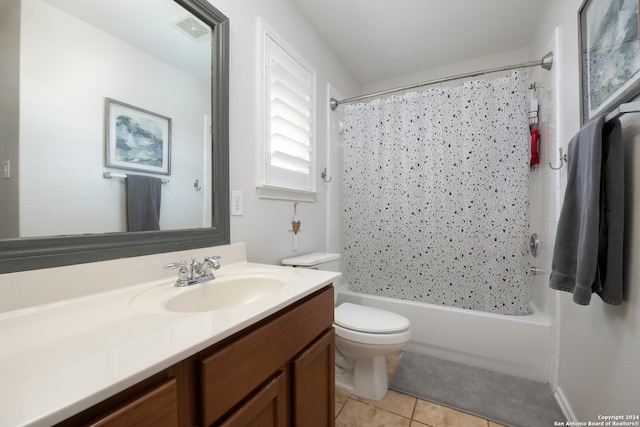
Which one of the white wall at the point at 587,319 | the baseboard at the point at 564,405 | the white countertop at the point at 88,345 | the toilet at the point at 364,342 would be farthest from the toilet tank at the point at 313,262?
the baseboard at the point at 564,405

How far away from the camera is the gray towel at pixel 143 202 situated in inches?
34.9

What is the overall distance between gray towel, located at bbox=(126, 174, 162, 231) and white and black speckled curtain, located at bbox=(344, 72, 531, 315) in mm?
1480

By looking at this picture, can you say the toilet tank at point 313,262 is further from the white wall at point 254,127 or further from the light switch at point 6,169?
the light switch at point 6,169

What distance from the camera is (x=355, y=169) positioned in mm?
2170

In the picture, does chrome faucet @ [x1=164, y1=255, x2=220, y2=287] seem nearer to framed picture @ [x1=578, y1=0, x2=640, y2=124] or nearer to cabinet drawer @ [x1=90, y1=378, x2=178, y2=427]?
cabinet drawer @ [x1=90, y1=378, x2=178, y2=427]

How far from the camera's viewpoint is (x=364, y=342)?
1.34m

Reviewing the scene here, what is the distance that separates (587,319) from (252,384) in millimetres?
1413

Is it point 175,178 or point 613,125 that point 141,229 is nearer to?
point 175,178

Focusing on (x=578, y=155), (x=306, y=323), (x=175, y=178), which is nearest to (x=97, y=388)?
(x=306, y=323)

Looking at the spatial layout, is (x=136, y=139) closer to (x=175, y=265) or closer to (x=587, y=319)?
(x=175, y=265)

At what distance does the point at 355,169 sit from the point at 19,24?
72.8 inches

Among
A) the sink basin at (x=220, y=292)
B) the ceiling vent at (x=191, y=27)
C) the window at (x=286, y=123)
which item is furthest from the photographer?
the window at (x=286, y=123)

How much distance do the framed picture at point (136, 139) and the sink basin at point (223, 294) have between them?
480 millimetres

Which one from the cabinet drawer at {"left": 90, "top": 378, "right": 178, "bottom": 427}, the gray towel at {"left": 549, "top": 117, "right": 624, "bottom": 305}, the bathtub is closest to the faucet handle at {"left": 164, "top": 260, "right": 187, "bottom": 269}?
the cabinet drawer at {"left": 90, "top": 378, "right": 178, "bottom": 427}
